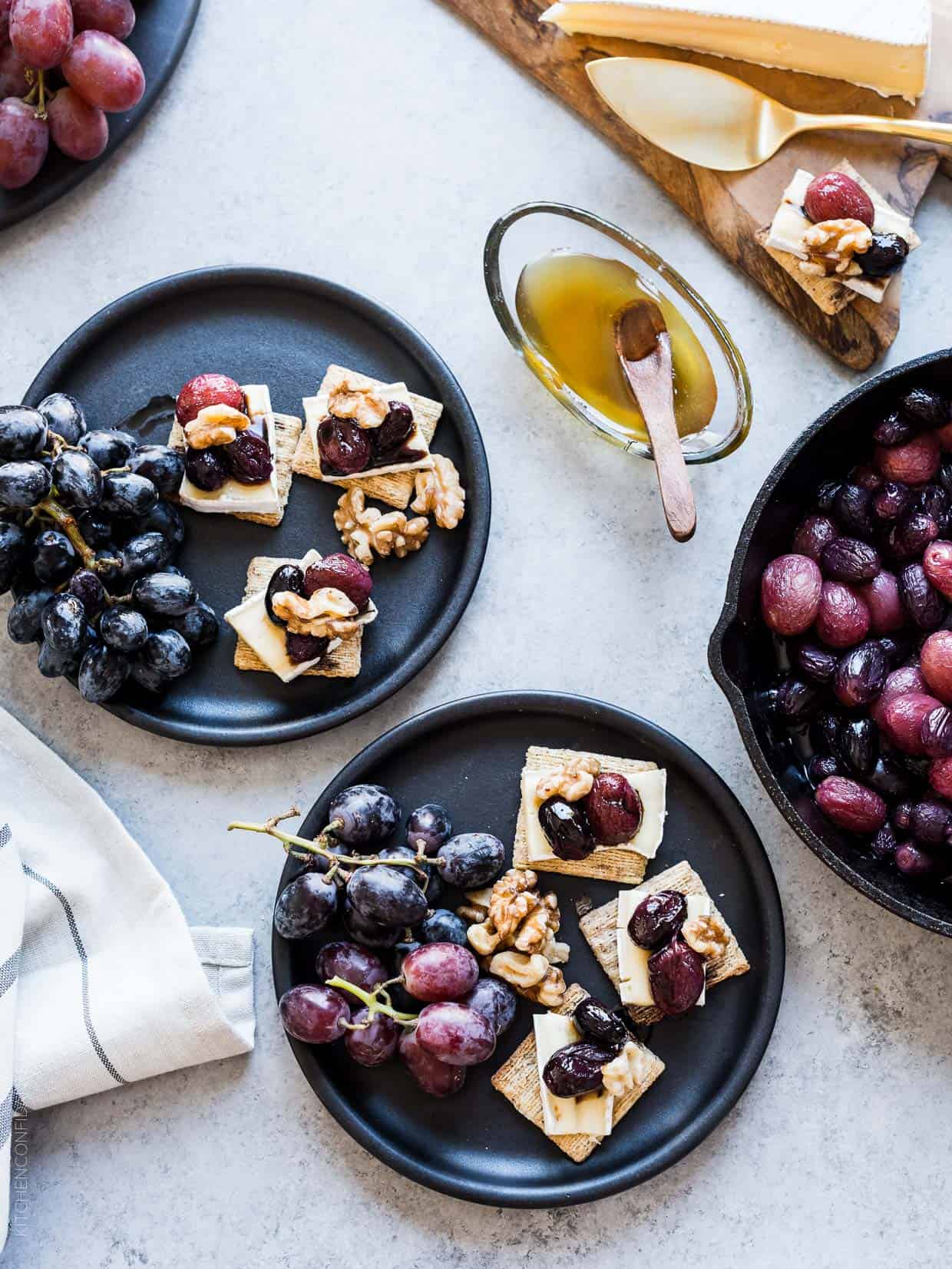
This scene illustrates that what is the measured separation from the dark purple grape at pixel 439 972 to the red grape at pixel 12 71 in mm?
1321

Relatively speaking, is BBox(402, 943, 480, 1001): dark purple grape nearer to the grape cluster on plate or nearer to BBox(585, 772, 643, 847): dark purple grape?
BBox(585, 772, 643, 847): dark purple grape

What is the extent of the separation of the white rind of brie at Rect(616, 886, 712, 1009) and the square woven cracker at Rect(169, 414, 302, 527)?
28.1 inches

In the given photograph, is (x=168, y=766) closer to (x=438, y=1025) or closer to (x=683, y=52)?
(x=438, y=1025)

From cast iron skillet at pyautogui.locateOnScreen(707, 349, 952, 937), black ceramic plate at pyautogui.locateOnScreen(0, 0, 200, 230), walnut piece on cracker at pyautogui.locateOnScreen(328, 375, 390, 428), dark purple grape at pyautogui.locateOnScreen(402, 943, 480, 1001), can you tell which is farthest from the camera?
black ceramic plate at pyautogui.locateOnScreen(0, 0, 200, 230)

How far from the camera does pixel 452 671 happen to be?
5.51ft

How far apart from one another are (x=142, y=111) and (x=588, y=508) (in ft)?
2.88

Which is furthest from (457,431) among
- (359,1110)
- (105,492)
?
(359,1110)

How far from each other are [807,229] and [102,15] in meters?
1.03

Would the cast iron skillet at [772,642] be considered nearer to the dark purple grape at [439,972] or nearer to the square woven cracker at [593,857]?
the square woven cracker at [593,857]

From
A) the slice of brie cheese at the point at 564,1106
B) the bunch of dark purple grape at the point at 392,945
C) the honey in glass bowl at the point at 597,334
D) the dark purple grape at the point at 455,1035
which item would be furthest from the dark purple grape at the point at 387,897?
the honey in glass bowl at the point at 597,334

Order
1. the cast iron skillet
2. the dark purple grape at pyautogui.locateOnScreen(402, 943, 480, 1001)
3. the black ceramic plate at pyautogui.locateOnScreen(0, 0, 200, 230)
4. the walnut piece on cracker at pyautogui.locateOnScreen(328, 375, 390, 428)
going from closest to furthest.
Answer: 1. the cast iron skillet
2. the dark purple grape at pyautogui.locateOnScreen(402, 943, 480, 1001)
3. the walnut piece on cracker at pyautogui.locateOnScreen(328, 375, 390, 428)
4. the black ceramic plate at pyautogui.locateOnScreen(0, 0, 200, 230)

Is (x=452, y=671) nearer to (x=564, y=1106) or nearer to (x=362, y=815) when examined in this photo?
(x=362, y=815)

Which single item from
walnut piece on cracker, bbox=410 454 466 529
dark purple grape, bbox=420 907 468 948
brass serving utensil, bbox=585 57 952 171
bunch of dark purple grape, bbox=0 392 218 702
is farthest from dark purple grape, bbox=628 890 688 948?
brass serving utensil, bbox=585 57 952 171

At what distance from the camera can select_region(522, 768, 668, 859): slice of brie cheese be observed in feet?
5.13
